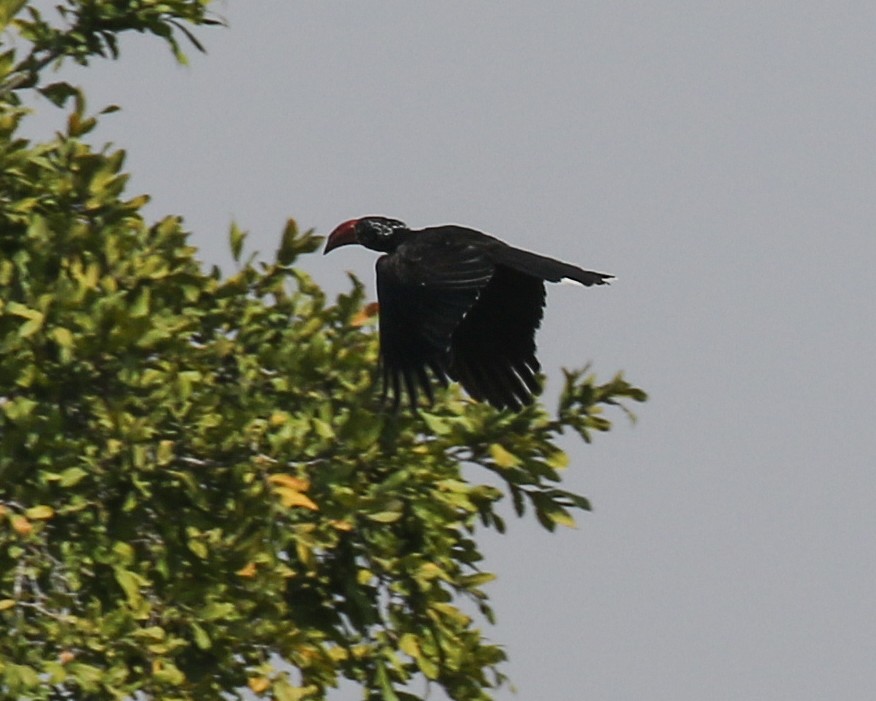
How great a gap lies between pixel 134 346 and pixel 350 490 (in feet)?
3.67

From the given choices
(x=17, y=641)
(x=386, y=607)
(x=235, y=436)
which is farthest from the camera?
(x=386, y=607)

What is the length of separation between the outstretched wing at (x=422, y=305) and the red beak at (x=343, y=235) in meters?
0.94

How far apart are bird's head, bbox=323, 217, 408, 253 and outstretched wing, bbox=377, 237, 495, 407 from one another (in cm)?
88

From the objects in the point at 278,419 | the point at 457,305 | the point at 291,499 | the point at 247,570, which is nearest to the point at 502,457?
the point at 457,305

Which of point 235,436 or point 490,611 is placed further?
point 490,611

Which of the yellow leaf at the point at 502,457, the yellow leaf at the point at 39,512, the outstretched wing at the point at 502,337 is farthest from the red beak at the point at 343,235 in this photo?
the yellow leaf at the point at 39,512

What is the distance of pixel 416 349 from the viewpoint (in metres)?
8.82

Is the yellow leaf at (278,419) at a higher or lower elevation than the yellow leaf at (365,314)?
lower

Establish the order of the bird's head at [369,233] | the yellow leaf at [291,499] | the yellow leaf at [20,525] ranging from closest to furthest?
the yellow leaf at [20,525] < the yellow leaf at [291,499] < the bird's head at [369,233]

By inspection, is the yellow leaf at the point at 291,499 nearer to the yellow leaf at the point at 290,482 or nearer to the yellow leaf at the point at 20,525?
the yellow leaf at the point at 290,482

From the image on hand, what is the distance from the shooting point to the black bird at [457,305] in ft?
29.0

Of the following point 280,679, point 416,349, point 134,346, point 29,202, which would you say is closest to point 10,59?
point 29,202

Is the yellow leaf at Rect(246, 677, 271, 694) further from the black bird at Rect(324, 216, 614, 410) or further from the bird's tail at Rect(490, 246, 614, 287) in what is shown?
the bird's tail at Rect(490, 246, 614, 287)

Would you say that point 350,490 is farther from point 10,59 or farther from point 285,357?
point 10,59
